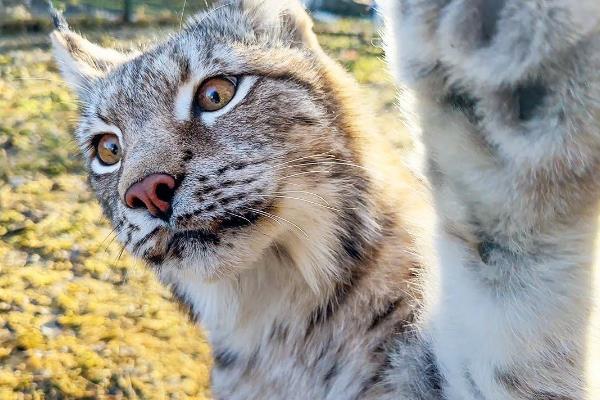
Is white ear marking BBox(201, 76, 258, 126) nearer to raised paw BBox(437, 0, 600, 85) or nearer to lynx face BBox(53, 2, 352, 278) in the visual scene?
lynx face BBox(53, 2, 352, 278)

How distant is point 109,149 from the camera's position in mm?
2039

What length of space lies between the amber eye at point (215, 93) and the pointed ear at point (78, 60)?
63 centimetres

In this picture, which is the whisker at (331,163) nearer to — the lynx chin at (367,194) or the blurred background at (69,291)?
the lynx chin at (367,194)

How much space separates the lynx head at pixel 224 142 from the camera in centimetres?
157

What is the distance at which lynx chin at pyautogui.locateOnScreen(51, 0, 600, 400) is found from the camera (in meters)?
0.90

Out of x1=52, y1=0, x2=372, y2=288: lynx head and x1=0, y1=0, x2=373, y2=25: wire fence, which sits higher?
x1=0, y1=0, x2=373, y2=25: wire fence

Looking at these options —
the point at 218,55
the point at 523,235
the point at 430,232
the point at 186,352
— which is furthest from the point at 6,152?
the point at 523,235

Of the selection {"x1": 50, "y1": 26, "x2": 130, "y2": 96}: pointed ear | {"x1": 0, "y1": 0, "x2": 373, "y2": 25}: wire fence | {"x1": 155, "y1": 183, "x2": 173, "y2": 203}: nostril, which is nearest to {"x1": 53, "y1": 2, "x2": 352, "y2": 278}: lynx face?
{"x1": 155, "y1": 183, "x2": 173, "y2": 203}: nostril

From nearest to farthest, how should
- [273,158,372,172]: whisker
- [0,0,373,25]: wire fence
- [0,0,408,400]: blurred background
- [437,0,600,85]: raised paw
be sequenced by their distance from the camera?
1. [437,0,600,85]: raised paw
2. [273,158,372,172]: whisker
3. [0,0,408,400]: blurred background
4. [0,0,373,25]: wire fence

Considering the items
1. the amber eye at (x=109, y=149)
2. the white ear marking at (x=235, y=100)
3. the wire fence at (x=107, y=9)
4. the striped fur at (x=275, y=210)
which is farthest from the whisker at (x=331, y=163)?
the wire fence at (x=107, y=9)

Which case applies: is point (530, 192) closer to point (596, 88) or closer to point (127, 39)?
point (596, 88)

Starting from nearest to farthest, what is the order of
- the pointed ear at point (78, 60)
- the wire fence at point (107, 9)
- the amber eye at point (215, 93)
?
the amber eye at point (215, 93) → the pointed ear at point (78, 60) → the wire fence at point (107, 9)

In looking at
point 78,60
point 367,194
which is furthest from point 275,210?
point 78,60

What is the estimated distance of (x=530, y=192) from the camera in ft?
3.15
